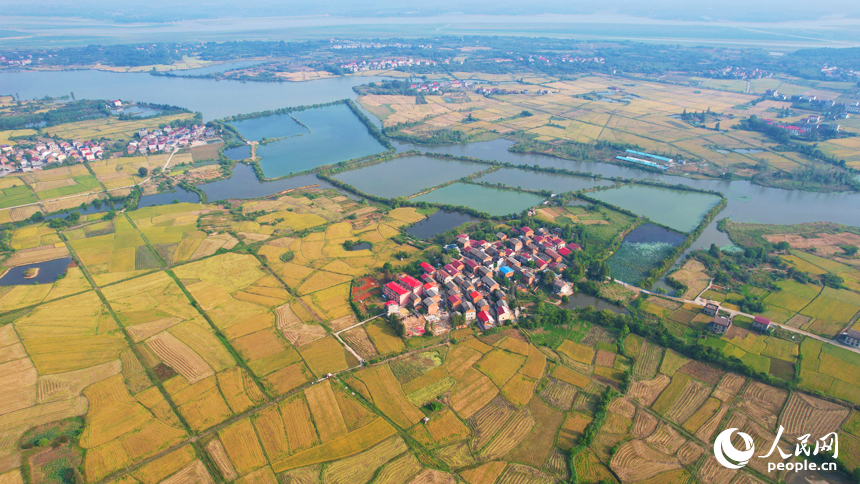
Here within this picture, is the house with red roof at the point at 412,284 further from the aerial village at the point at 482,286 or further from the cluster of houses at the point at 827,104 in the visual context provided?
the cluster of houses at the point at 827,104

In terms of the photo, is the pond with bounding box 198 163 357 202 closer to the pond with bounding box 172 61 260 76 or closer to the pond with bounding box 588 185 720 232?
the pond with bounding box 588 185 720 232

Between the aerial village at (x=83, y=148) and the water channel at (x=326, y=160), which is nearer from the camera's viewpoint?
the water channel at (x=326, y=160)

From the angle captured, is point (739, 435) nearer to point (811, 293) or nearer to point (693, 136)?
point (811, 293)

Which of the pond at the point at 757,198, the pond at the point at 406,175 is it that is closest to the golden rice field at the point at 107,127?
the pond at the point at 406,175

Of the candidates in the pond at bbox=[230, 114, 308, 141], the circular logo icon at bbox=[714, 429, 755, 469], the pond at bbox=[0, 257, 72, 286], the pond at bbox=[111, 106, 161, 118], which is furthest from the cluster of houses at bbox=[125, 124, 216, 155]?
the circular logo icon at bbox=[714, 429, 755, 469]

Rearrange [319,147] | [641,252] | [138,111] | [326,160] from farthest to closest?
[138,111]
[319,147]
[326,160]
[641,252]

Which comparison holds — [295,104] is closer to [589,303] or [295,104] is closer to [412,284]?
[412,284]
